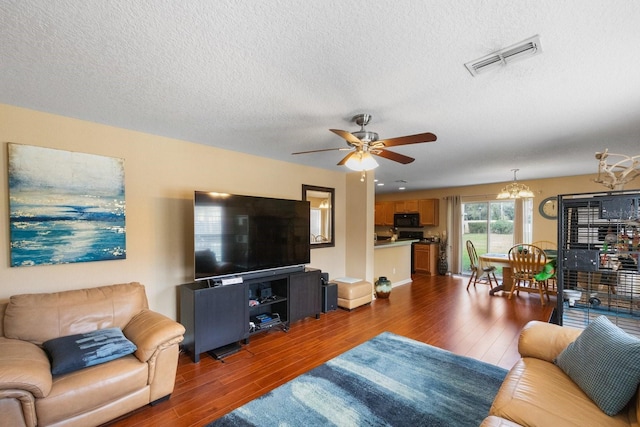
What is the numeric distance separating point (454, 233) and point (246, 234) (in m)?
6.33

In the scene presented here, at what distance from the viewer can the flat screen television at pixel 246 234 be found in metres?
3.06

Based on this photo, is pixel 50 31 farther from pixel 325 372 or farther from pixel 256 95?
pixel 325 372

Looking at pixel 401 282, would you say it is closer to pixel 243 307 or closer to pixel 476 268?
pixel 476 268

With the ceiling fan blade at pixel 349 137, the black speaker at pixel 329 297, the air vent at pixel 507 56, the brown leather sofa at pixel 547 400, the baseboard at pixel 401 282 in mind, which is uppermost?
the air vent at pixel 507 56

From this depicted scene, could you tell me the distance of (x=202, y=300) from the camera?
292 cm

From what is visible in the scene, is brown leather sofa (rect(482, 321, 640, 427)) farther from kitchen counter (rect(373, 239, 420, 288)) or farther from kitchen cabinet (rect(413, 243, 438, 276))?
kitchen cabinet (rect(413, 243, 438, 276))

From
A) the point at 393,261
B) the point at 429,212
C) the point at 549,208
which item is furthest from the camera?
the point at 429,212

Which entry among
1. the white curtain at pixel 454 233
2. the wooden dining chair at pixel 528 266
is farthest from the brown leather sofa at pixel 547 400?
the white curtain at pixel 454 233

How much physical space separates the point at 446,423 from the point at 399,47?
8.30 ft

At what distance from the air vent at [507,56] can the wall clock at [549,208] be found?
5.87m

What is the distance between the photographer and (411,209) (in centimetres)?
835

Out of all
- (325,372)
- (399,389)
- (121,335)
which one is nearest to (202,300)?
(121,335)

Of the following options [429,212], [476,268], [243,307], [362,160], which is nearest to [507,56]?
[362,160]

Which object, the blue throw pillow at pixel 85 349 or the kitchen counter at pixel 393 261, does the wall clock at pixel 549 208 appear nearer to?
the kitchen counter at pixel 393 261
